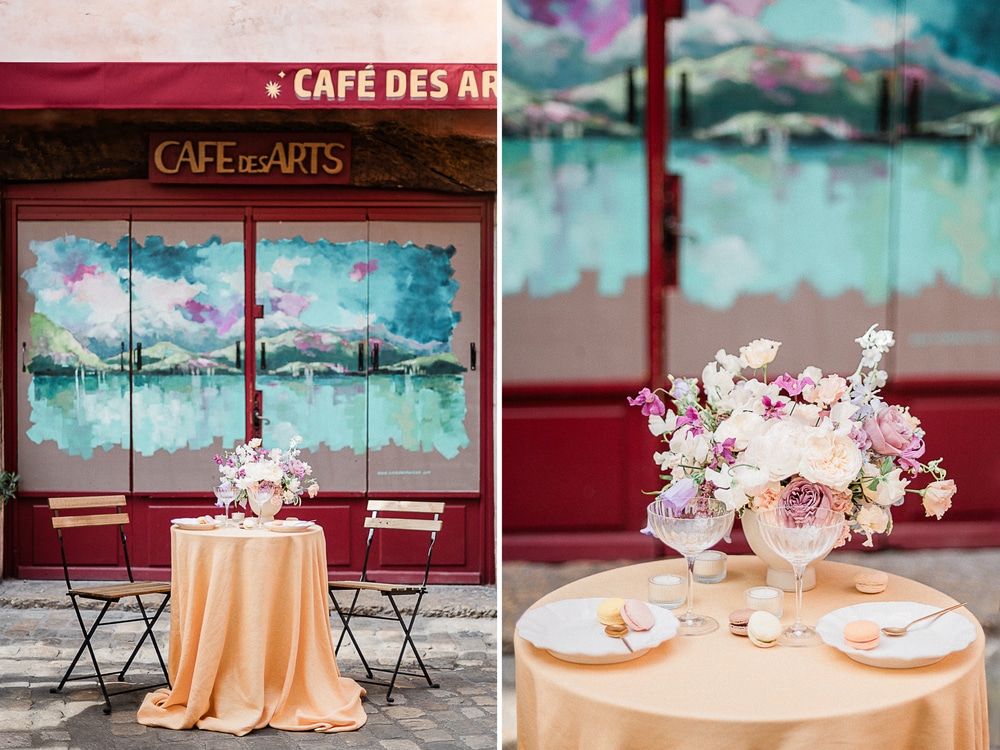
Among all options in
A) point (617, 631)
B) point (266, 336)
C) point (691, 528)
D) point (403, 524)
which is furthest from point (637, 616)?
point (266, 336)

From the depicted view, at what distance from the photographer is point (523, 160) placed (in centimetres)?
405

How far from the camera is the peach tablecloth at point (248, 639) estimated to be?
3568 millimetres

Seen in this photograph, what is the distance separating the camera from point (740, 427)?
182cm

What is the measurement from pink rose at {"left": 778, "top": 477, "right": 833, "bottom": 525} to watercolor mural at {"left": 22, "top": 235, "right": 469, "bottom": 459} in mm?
4301

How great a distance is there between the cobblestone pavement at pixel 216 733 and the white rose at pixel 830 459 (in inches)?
85.6

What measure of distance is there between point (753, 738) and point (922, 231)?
3.70 metres

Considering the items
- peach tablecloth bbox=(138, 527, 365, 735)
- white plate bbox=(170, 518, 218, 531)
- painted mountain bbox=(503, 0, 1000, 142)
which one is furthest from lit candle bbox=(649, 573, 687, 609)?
painted mountain bbox=(503, 0, 1000, 142)

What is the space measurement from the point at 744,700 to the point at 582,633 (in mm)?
314

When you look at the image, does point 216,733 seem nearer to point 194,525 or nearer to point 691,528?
point 194,525

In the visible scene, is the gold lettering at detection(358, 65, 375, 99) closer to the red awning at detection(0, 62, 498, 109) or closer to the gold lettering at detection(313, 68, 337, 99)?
the red awning at detection(0, 62, 498, 109)

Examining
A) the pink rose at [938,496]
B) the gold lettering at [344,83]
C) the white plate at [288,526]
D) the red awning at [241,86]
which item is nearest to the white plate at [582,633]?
the pink rose at [938,496]

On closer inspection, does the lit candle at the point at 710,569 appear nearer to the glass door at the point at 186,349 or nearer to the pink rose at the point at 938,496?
the pink rose at the point at 938,496

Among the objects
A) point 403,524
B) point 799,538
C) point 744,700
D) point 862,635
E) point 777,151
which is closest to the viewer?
point 744,700

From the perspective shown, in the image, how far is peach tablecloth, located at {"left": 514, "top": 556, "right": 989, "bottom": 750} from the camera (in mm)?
1296
